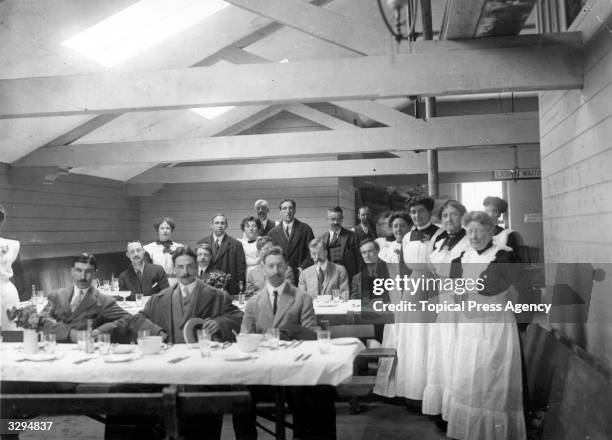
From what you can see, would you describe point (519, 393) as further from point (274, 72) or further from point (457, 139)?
point (457, 139)

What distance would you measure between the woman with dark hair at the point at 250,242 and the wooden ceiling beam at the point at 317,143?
121cm

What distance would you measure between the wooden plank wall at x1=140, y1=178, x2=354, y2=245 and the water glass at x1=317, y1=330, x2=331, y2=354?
21.3 feet

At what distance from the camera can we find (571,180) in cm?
353

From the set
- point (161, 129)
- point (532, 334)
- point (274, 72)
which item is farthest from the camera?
point (161, 129)

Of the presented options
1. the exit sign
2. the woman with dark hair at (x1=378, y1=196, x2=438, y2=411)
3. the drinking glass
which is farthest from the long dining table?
the exit sign

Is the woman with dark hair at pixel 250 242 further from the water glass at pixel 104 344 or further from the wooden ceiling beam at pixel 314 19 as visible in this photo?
the water glass at pixel 104 344

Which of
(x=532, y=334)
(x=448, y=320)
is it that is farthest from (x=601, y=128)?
(x=532, y=334)

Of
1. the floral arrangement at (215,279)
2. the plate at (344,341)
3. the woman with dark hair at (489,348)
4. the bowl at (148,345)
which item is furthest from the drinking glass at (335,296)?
the bowl at (148,345)

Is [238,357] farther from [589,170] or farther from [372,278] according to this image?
[589,170]

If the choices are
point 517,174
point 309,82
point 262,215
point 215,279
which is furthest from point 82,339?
point 517,174

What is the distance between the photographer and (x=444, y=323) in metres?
3.44

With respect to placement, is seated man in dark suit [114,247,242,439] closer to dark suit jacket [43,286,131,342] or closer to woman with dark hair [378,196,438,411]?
dark suit jacket [43,286,131,342]

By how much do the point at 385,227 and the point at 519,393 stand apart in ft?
6.44

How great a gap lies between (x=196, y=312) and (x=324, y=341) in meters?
0.95
